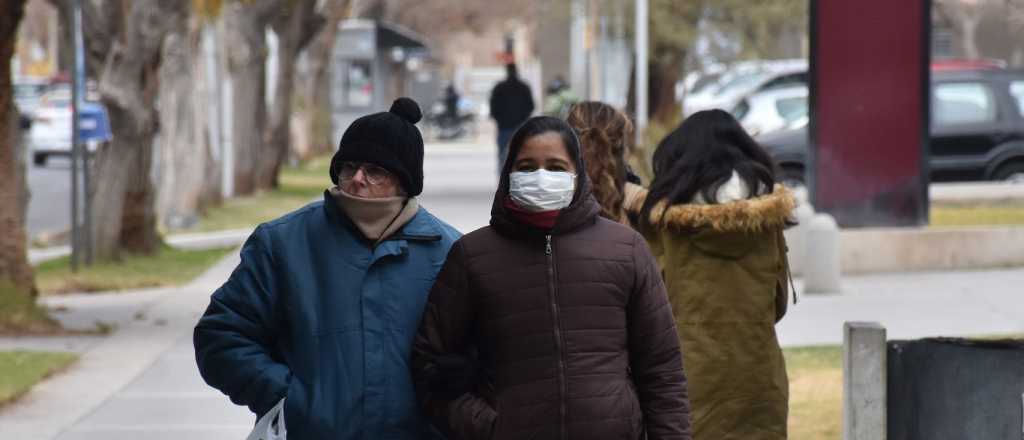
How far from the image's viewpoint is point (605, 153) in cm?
579

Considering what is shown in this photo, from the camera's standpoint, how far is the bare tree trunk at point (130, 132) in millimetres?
14820

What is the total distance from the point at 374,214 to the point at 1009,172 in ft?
56.5

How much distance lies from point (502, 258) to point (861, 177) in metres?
11.0

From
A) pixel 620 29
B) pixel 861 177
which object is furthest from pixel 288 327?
pixel 620 29

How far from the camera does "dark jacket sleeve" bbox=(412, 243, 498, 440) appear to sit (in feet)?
13.0

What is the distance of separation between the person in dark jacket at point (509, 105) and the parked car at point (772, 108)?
8.55 feet

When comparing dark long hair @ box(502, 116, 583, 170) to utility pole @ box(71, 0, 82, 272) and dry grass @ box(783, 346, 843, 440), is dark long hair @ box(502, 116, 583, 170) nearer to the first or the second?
dry grass @ box(783, 346, 843, 440)

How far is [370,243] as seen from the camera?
402cm

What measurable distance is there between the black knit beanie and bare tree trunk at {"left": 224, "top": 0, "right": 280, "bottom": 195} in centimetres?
1994

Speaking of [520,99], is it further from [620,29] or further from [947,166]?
[620,29]

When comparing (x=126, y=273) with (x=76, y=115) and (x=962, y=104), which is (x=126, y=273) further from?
(x=962, y=104)

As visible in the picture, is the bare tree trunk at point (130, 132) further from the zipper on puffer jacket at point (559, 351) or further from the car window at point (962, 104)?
the zipper on puffer jacket at point (559, 351)

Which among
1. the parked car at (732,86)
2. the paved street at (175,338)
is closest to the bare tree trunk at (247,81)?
the parked car at (732,86)

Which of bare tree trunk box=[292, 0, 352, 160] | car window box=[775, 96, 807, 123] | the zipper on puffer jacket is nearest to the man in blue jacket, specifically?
the zipper on puffer jacket
